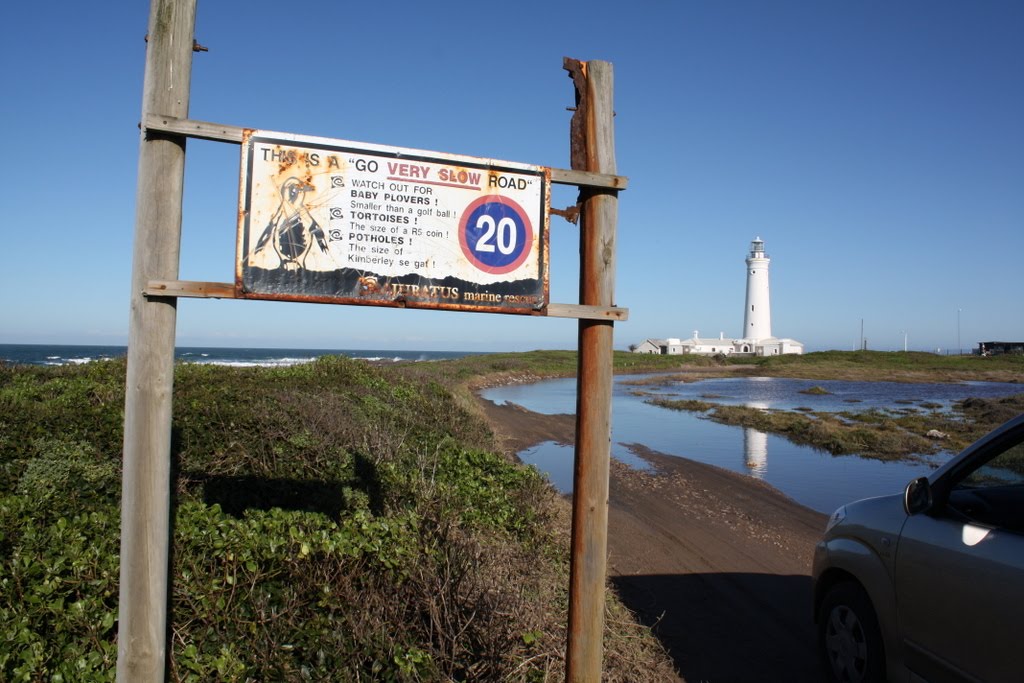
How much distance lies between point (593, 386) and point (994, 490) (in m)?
2.35

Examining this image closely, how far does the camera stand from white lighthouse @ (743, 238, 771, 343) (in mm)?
80812

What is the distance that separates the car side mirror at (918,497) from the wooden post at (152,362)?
3.80 meters

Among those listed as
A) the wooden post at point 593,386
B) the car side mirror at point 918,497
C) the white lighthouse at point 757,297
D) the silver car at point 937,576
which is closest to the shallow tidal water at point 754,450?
the silver car at point 937,576

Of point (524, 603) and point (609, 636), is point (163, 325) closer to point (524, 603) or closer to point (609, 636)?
point (524, 603)

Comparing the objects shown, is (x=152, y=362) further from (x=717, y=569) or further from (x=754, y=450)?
(x=754, y=450)

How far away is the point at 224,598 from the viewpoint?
3842mm

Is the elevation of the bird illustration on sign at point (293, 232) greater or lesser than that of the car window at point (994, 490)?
greater

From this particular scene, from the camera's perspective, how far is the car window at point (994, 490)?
11.9ft

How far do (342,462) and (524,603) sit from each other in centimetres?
339

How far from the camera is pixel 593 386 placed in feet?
11.4

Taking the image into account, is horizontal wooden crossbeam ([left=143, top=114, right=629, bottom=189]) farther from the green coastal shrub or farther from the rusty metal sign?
the green coastal shrub

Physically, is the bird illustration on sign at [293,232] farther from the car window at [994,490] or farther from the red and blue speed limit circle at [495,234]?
the car window at [994,490]

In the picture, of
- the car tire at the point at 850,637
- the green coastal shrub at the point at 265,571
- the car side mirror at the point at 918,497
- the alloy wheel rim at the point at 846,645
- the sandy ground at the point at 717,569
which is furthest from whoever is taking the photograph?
the sandy ground at the point at 717,569

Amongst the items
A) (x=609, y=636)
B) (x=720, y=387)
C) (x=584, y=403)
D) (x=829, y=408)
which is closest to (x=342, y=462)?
(x=609, y=636)
